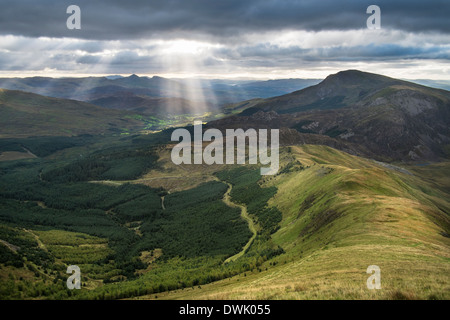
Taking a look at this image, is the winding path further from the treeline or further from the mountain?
the treeline

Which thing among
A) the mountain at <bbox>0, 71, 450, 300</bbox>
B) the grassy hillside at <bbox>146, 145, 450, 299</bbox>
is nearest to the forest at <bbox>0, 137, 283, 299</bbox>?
the mountain at <bbox>0, 71, 450, 300</bbox>

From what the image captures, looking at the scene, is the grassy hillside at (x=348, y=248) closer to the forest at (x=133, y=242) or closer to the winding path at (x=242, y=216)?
the forest at (x=133, y=242)

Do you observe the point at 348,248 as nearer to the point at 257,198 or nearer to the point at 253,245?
the point at 253,245

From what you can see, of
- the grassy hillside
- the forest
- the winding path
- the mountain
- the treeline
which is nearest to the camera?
the grassy hillside

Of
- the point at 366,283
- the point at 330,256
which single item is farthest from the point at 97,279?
the point at 366,283

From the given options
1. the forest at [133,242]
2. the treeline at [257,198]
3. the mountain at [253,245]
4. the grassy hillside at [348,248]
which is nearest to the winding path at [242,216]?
the mountain at [253,245]

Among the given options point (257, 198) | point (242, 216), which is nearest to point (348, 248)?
point (242, 216)
